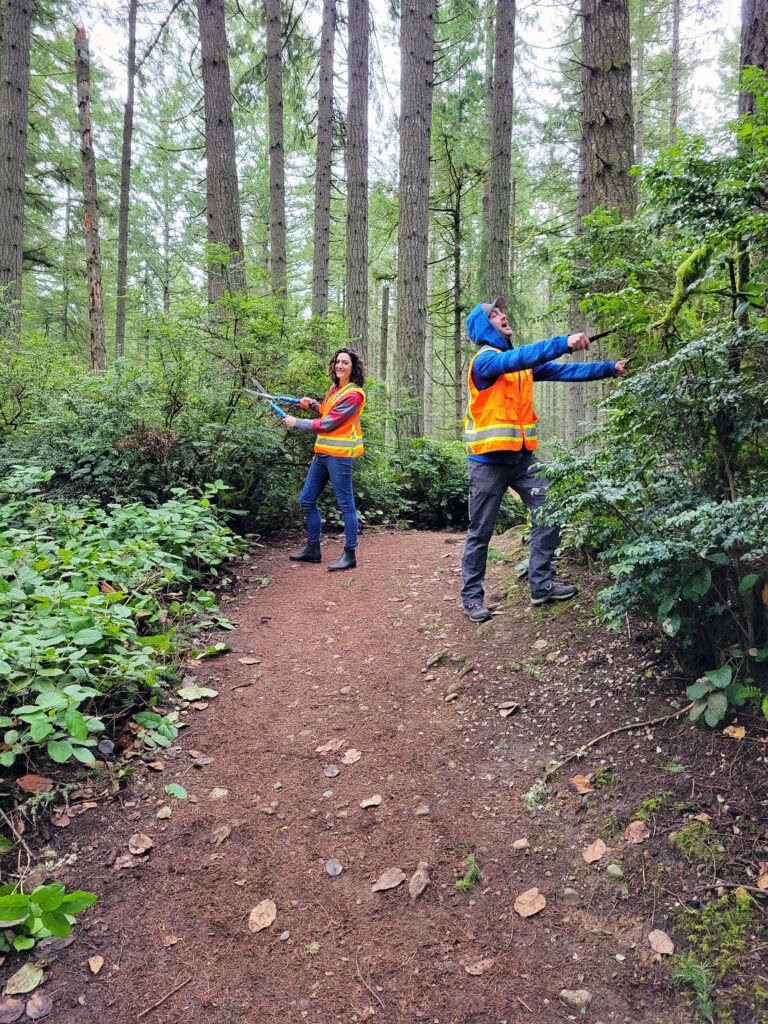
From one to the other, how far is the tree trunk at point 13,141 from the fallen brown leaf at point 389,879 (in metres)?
11.5

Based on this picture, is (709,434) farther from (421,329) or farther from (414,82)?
(414,82)

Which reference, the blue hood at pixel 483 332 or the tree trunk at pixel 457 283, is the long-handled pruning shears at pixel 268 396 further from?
the tree trunk at pixel 457 283

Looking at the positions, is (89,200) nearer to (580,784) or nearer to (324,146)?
(324,146)

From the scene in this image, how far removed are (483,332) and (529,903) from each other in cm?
343

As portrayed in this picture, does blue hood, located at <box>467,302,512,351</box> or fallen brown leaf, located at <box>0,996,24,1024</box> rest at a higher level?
blue hood, located at <box>467,302,512,351</box>

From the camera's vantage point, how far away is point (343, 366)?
6105mm

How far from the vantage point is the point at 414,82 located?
996 centimetres

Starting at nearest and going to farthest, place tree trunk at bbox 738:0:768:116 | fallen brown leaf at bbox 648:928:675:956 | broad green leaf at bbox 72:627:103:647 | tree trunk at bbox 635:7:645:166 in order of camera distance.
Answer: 1. fallen brown leaf at bbox 648:928:675:956
2. broad green leaf at bbox 72:627:103:647
3. tree trunk at bbox 738:0:768:116
4. tree trunk at bbox 635:7:645:166

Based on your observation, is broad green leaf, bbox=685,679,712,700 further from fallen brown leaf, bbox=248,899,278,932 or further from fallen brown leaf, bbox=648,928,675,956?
fallen brown leaf, bbox=248,899,278,932

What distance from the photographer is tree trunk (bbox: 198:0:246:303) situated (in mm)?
8711

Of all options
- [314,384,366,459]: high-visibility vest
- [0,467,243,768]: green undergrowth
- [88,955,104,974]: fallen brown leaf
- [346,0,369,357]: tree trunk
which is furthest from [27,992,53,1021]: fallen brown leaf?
[346,0,369,357]: tree trunk

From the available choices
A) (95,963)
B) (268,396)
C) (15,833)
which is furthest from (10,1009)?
(268,396)

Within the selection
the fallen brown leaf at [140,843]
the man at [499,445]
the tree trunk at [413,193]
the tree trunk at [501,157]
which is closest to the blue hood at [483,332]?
the man at [499,445]

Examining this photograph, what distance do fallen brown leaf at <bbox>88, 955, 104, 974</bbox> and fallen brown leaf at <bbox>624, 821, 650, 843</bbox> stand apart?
2.05 m
